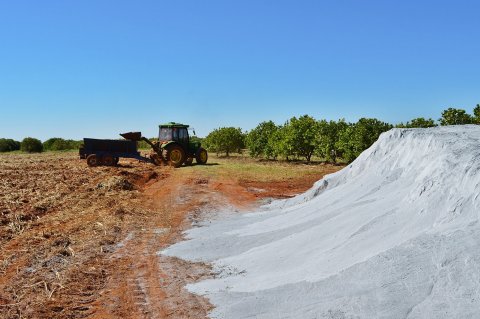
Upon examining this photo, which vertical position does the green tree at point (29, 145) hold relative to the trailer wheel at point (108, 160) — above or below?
above

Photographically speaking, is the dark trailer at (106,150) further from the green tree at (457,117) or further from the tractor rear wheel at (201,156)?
the green tree at (457,117)

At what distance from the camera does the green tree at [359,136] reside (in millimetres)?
31312

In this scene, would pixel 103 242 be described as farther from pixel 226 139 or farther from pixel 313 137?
pixel 226 139

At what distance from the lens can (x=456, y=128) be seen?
13.2 metres

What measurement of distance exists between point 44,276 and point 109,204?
7.72 meters

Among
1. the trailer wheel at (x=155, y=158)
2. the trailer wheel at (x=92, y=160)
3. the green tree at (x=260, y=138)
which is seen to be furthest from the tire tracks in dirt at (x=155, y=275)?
the green tree at (x=260, y=138)

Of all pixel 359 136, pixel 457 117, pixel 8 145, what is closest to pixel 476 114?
pixel 457 117

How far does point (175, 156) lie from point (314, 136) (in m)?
13.6

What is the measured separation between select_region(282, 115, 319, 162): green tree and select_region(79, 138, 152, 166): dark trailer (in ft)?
49.0

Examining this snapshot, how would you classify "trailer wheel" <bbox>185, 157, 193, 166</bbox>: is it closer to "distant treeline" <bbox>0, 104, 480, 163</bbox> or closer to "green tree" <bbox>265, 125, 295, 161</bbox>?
"distant treeline" <bbox>0, 104, 480, 163</bbox>

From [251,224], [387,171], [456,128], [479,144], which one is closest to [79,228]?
[251,224]

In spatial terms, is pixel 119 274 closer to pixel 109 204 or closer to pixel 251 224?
pixel 251 224

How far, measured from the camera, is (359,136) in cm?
3138

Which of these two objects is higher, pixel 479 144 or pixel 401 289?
pixel 479 144
